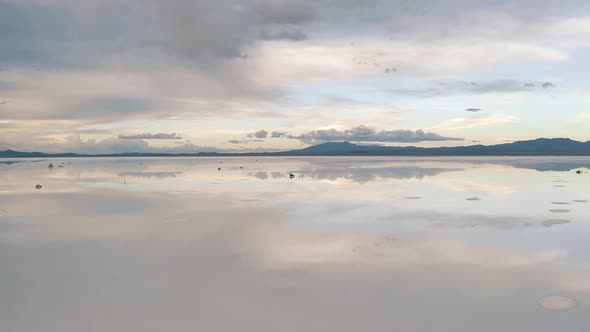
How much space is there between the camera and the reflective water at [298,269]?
22.0 feet

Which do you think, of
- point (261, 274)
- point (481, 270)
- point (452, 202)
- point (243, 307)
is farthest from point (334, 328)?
point (452, 202)

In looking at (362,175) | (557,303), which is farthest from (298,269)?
(362,175)

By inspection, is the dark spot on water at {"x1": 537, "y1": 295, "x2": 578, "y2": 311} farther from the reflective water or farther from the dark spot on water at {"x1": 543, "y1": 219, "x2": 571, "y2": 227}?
the dark spot on water at {"x1": 543, "y1": 219, "x2": 571, "y2": 227}

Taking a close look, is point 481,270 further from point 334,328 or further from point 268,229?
point 268,229

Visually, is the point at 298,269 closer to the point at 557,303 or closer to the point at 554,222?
the point at 557,303

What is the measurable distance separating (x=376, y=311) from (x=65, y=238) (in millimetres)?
10214

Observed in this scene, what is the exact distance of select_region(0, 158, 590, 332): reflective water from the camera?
22.0 feet

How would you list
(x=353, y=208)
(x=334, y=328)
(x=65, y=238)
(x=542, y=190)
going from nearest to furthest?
(x=334, y=328) < (x=65, y=238) < (x=353, y=208) < (x=542, y=190)

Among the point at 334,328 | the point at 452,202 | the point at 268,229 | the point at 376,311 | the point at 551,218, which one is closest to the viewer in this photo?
the point at 334,328

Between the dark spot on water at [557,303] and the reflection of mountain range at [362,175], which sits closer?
the dark spot on water at [557,303]

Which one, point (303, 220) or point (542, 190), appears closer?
point (303, 220)

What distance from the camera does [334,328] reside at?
20.7 feet

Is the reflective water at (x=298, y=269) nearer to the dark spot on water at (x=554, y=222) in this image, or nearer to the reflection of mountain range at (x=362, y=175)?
the dark spot on water at (x=554, y=222)

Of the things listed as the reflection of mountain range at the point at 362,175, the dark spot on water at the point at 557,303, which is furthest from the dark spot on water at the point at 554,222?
the reflection of mountain range at the point at 362,175
